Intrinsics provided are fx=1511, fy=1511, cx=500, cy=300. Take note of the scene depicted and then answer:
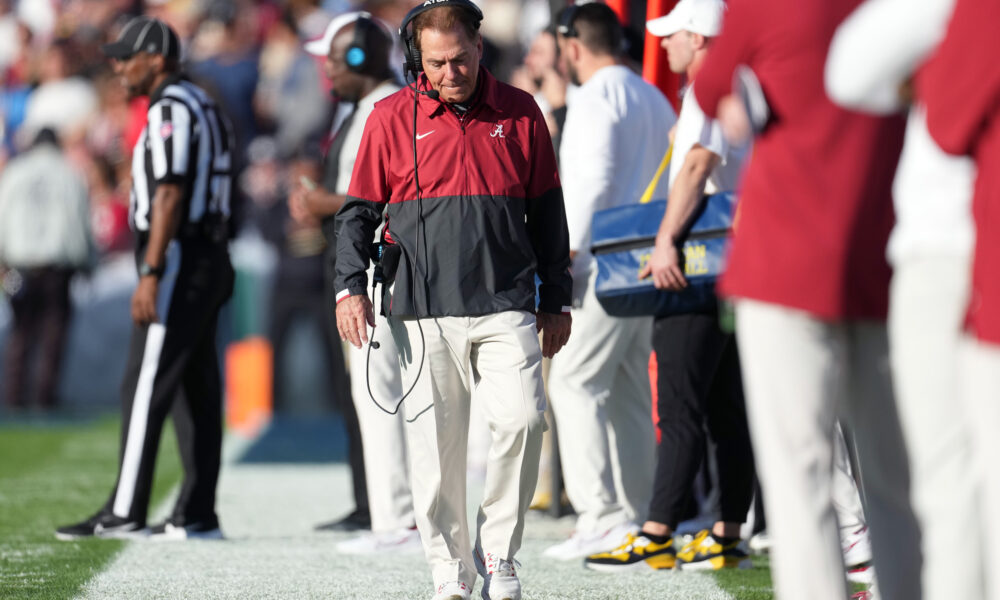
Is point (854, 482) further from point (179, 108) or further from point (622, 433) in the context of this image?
point (179, 108)

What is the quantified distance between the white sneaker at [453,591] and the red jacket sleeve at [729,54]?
195 cm

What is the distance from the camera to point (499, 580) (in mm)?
4703

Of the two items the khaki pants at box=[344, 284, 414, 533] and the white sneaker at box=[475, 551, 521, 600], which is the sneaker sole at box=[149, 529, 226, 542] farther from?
the white sneaker at box=[475, 551, 521, 600]

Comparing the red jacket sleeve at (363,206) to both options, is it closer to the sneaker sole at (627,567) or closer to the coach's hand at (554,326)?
the coach's hand at (554,326)

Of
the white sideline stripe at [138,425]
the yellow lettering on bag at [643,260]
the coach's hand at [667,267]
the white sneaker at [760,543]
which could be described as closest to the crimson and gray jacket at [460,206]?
the coach's hand at [667,267]

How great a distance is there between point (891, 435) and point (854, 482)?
2512 millimetres

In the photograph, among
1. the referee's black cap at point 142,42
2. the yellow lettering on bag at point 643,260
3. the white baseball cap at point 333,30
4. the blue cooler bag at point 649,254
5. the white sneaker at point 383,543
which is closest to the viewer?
the blue cooler bag at point 649,254

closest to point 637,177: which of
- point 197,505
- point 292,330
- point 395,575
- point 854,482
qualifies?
point 854,482

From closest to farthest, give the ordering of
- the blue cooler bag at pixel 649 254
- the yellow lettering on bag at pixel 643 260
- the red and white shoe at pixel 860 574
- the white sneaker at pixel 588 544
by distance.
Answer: the blue cooler bag at pixel 649 254 → the red and white shoe at pixel 860 574 → the yellow lettering on bag at pixel 643 260 → the white sneaker at pixel 588 544

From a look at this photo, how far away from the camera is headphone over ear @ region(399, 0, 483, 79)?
4680mm

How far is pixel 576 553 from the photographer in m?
6.03

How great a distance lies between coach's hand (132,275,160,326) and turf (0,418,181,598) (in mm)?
985

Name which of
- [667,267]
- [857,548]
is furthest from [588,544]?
[667,267]

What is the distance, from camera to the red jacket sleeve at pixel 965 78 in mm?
2652
